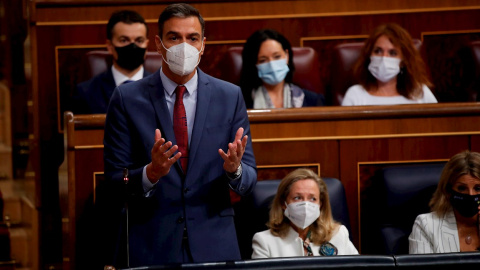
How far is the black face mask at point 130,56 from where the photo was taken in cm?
153

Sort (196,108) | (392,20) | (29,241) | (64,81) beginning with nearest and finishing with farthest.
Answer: (196,108)
(29,241)
(64,81)
(392,20)

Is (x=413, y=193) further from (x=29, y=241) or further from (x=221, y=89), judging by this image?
(x=29, y=241)

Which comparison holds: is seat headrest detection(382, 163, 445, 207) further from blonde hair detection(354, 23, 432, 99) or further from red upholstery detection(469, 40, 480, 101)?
red upholstery detection(469, 40, 480, 101)

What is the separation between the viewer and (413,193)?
1278 millimetres

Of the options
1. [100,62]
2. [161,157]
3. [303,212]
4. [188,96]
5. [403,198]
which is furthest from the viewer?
[100,62]

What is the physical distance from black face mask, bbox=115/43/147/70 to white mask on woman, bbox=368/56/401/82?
0.50 meters

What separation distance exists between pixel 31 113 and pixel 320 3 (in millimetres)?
743

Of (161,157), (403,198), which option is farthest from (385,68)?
(161,157)

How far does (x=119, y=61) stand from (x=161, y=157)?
0.75 metres

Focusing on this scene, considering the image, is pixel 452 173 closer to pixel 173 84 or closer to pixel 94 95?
pixel 173 84

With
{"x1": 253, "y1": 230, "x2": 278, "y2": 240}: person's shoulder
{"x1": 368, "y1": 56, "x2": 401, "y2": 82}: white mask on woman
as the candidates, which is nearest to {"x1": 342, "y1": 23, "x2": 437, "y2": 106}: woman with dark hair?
{"x1": 368, "y1": 56, "x2": 401, "y2": 82}: white mask on woman

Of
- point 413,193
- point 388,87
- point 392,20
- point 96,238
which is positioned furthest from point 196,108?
point 392,20

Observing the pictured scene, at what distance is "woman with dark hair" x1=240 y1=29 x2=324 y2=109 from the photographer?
1.56m

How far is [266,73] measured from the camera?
5.12 feet
